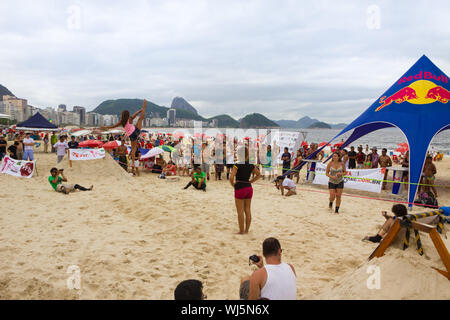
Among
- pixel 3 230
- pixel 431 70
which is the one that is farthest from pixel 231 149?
pixel 3 230

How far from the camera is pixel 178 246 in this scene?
4461 millimetres

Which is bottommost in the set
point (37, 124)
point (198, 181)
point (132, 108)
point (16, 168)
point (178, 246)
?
point (178, 246)

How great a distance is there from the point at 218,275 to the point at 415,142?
23.8 ft

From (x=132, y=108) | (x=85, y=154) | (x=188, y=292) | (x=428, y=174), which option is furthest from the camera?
(x=132, y=108)

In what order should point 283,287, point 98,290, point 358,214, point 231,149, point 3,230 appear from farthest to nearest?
point 231,149 < point 358,214 < point 3,230 < point 98,290 < point 283,287

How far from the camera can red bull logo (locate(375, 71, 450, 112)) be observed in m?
8.36

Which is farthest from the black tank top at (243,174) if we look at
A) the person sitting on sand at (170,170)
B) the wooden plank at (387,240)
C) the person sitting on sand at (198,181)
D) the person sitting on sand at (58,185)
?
the person sitting on sand at (170,170)

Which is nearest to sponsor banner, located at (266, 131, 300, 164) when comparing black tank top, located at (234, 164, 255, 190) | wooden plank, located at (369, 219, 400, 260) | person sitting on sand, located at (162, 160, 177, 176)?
person sitting on sand, located at (162, 160, 177, 176)

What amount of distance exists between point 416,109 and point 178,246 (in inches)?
320

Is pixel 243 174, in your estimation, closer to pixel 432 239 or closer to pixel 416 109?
pixel 432 239

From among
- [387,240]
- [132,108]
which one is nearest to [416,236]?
[387,240]

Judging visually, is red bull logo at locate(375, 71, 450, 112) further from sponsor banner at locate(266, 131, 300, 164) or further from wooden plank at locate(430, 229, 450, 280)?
wooden plank at locate(430, 229, 450, 280)

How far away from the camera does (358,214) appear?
668 centimetres
